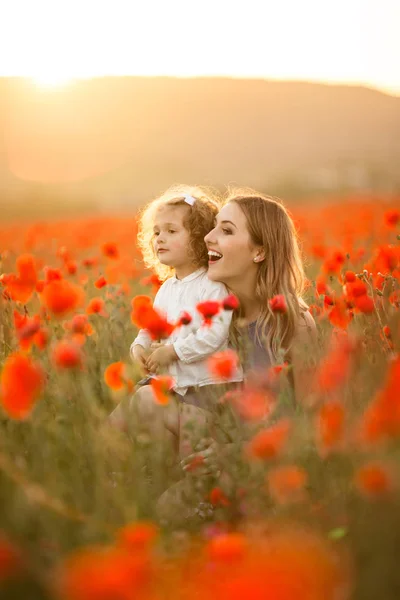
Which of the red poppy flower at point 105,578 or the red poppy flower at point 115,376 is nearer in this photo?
the red poppy flower at point 105,578

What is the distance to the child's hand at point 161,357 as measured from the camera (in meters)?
2.92

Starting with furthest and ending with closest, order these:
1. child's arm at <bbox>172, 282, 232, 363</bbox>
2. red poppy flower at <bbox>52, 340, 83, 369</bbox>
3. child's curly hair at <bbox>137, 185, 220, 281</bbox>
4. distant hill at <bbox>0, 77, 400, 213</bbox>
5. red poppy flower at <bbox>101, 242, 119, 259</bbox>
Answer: distant hill at <bbox>0, 77, 400, 213</bbox>
red poppy flower at <bbox>101, 242, 119, 259</bbox>
child's curly hair at <bbox>137, 185, 220, 281</bbox>
child's arm at <bbox>172, 282, 232, 363</bbox>
red poppy flower at <bbox>52, 340, 83, 369</bbox>

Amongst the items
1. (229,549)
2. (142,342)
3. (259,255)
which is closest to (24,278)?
(142,342)

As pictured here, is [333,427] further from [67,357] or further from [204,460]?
[204,460]

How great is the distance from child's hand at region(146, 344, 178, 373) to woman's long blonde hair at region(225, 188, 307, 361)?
0.38 m

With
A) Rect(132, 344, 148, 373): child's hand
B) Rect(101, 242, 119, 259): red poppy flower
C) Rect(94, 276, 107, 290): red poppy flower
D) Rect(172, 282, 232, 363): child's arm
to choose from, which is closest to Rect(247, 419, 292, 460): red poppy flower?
Rect(172, 282, 232, 363): child's arm

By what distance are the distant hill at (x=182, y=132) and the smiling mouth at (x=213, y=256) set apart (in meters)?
28.3

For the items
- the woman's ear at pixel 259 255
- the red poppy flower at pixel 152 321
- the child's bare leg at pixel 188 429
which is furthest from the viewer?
the woman's ear at pixel 259 255

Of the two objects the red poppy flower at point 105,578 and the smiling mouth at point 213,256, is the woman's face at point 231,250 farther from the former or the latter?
the red poppy flower at point 105,578

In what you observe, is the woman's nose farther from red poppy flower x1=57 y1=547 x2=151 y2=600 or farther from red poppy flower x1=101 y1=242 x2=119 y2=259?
red poppy flower x1=57 y1=547 x2=151 y2=600

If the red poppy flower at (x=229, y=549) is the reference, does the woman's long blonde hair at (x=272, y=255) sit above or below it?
above

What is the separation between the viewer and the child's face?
3264 millimetres

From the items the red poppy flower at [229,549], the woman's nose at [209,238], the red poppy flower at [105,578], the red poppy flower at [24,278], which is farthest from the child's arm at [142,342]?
the red poppy flower at [105,578]

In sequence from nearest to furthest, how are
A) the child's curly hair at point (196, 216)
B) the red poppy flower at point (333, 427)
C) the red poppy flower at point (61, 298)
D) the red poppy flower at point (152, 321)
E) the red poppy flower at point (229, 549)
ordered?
the red poppy flower at point (229, 549), the red poppy flower at point (333, 427), the red poppy flower at point (61, 298), the red poppy flower at point (152, 321), the child's curly hair at point (196, 216)
